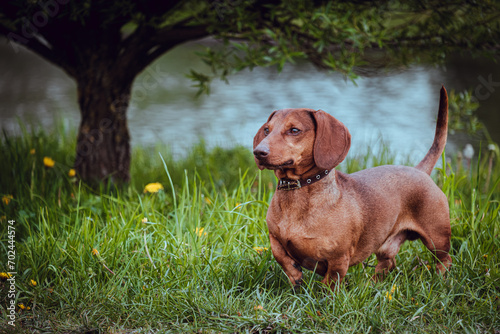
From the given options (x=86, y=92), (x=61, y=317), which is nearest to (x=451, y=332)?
(x=61, y=317)

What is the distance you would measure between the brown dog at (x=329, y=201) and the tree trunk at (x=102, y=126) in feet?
6.53

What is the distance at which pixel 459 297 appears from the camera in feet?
7.92

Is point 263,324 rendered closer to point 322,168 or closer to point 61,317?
point 322,168

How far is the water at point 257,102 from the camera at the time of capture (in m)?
7.58

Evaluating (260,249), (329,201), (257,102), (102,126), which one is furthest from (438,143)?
(257,102)

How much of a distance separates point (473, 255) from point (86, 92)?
2842 millimetres

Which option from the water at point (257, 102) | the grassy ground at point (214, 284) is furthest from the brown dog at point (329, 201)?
the water at point (257, 102)

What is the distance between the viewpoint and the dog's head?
1.98 meters

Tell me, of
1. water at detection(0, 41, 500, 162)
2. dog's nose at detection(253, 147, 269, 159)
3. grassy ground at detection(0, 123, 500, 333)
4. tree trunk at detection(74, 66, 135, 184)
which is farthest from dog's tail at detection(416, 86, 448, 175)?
water at detection(0, 41, 500, 162)

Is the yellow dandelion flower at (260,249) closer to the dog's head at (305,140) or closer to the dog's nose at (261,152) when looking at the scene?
the dog's head at (305,140)

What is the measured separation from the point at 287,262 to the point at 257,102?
8122 millimetres

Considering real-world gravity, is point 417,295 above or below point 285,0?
below

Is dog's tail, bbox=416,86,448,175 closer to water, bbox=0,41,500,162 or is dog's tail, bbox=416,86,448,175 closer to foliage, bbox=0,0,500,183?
foliage, bbox=0,0,500,183

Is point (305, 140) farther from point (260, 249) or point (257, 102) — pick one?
point (257, 102)
